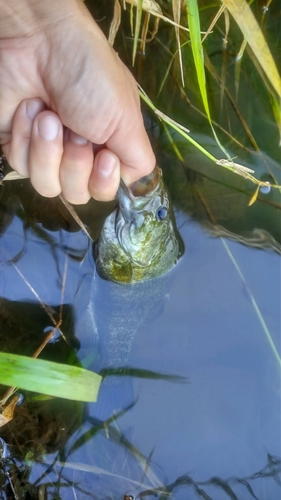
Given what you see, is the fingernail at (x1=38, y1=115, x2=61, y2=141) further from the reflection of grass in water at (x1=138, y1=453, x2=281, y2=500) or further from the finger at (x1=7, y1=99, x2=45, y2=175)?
the reflection of grass in water at (x1=138, y1=453, x2=281, y2=500)

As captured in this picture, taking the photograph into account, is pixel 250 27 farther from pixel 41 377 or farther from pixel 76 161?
pixel 41 377

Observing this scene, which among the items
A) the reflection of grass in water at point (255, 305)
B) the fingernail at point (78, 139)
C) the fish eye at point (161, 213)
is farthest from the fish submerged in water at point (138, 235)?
the reflection of grass in water at point (255, 305)

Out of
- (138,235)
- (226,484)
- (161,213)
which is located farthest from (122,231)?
(226,484)

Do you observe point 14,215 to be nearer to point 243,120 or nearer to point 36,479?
point 36,479

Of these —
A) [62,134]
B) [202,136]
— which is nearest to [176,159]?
[202,136]

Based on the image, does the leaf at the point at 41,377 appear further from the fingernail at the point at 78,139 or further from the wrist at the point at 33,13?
the wrist at the point at 33,13

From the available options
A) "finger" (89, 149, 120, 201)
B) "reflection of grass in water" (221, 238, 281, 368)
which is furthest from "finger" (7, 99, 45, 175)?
"reflection of grass in water" (221, 238, 281, 368)
